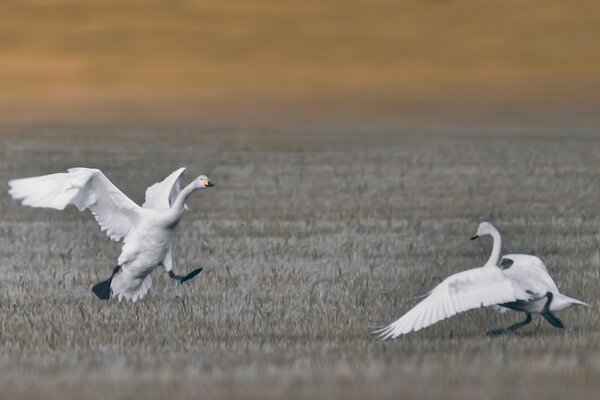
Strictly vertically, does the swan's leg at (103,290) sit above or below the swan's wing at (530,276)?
below

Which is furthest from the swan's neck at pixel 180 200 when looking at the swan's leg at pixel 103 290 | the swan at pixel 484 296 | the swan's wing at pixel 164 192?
the swan at pixel 484 296

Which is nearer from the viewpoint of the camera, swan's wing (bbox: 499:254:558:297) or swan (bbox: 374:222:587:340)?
swan (bbox: 374:222:587:340)

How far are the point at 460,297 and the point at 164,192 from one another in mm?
4013

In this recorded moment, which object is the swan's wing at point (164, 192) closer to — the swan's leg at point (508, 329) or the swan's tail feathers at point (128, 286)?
the swan's tail feathers at point (128, 286)

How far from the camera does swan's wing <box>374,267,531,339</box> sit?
9.62 metres

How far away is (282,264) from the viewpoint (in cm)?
1608

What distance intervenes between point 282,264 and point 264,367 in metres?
7.16

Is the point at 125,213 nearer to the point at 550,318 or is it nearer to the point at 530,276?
the point at 530,276

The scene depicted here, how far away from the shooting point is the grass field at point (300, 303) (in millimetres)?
8430

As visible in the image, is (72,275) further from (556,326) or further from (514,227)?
(514,227)

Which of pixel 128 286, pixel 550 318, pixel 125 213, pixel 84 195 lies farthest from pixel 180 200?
pixel 550 318

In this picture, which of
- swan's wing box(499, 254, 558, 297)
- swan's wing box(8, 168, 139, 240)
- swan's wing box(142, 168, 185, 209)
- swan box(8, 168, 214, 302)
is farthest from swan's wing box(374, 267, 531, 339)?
swan's wing box(142, 168, 185, 209)

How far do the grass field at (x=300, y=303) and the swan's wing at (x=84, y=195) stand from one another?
83 centimetres

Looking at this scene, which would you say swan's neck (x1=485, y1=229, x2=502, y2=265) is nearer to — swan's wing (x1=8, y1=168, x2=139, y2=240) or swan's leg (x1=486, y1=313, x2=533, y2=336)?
swan's leg (x1=486, y1=313, x2=533, y2=336)
